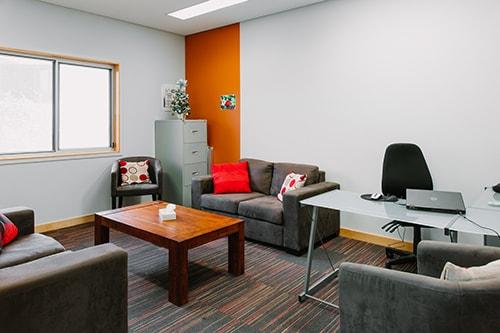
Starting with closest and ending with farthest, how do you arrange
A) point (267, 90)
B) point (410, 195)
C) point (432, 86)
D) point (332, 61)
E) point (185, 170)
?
point (410, 195), point (432, 86), point (332, 61), point (267, 90), point (185, 170)

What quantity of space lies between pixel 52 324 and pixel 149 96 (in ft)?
13.8

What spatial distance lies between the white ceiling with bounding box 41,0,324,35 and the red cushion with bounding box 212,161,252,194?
196cm

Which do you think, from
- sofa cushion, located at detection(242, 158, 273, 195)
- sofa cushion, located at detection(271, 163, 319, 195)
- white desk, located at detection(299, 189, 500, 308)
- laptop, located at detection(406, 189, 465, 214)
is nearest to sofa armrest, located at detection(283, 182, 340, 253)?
sofa cushion, located at detection(271, 163, 319, 195)

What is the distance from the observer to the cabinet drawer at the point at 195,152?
203 inches

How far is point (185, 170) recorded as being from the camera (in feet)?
16.9

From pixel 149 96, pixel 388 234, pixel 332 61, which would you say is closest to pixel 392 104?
pixel 332 61

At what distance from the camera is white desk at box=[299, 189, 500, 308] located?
2.03 m

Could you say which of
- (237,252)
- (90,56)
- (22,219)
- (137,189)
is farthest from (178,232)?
(90,56)

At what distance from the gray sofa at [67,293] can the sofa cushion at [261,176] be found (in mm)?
2737

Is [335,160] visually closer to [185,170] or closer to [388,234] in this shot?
[388,234]

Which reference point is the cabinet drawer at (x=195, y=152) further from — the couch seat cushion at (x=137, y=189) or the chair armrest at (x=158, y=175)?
the couch seat cushion at (x=137, y=189)

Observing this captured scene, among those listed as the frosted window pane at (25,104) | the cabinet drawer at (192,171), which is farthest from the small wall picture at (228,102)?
the frosted window pane at (25,104)

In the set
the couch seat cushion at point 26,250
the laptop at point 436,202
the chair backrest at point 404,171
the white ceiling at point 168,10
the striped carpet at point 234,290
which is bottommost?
the striped carpet at point 234,290

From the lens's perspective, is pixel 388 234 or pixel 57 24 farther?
pixel 57 24
